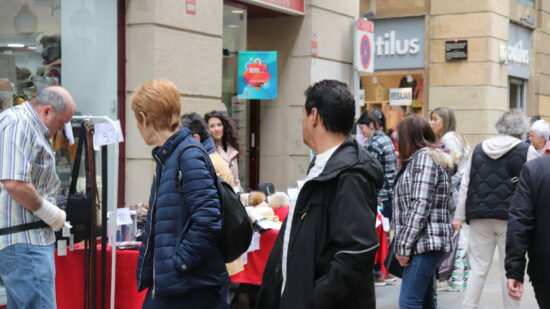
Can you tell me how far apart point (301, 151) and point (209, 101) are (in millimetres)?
2751

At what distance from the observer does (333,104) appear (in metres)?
3.54

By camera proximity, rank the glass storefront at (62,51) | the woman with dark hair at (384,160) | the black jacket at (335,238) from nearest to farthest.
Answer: the black jacket at (335,238), the glass storefront at (62,51), the woman with dark hair at (384,160)

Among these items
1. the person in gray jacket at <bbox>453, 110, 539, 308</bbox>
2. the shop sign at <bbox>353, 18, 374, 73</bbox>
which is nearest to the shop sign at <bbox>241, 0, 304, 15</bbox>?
the shop sign at <bbox>353, 18, 374, 73</bbox>

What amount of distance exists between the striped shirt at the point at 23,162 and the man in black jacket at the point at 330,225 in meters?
1.90

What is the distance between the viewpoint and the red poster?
368 inches

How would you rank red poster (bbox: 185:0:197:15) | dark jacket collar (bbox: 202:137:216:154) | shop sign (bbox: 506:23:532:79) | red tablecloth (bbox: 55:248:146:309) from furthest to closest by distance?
shop sign (bbox: 506:23:532:79), red poster (bbox: 185:0:197:15), dark jacket collar (bbox: 202:137:216:154), red tablecloth (bbox: 55:248:146:309)

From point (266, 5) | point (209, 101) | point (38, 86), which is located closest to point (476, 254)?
point (209, 101)

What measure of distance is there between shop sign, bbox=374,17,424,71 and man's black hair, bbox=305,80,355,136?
17.3 meters

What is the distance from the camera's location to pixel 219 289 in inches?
167

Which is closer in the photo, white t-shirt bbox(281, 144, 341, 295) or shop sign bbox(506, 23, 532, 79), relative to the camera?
white t-shirt bbox(281, 144, 341, 295)

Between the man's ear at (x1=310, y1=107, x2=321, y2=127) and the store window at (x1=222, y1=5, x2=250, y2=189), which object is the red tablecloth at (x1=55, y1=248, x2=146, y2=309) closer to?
the man's ear at (x1=310, y1=107, x2=321, y2=127)

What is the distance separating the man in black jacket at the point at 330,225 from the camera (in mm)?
3365

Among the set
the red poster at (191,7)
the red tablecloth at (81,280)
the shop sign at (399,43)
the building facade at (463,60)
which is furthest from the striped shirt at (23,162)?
the shop sign at (399,43)

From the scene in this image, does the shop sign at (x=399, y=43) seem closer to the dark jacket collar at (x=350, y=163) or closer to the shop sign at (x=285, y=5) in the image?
the shop sign at (x=285, y=5)
